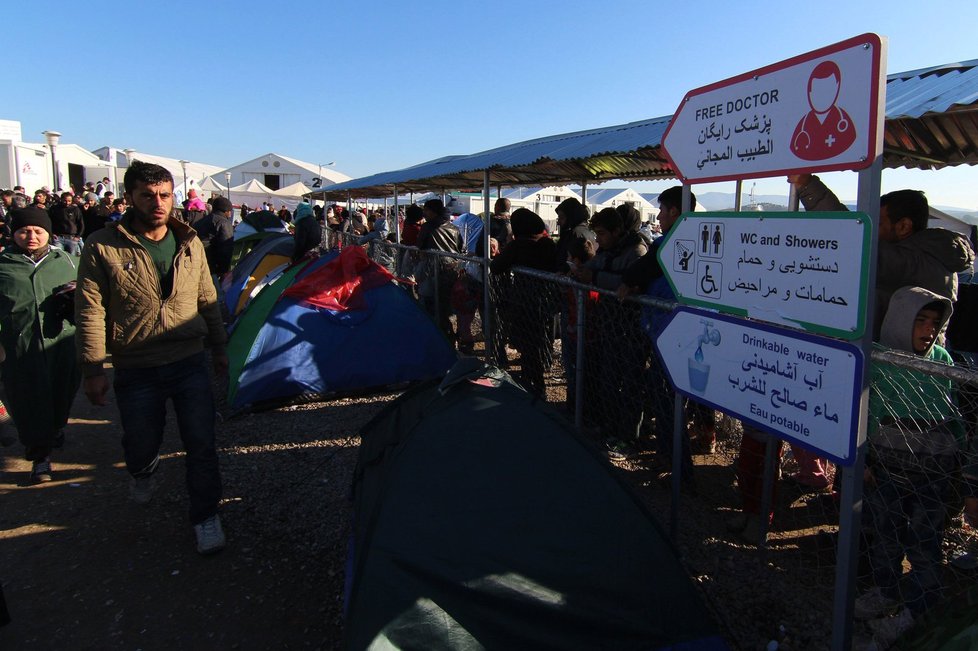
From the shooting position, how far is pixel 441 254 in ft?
23.4

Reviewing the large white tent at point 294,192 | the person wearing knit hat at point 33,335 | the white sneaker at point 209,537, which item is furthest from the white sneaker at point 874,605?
the large white tent at point 294,192

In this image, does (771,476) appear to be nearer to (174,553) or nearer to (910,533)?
(910,533)

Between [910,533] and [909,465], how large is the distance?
1.38ft

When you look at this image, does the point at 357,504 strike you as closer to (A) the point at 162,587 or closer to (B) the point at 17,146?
(A) the point at 162,587

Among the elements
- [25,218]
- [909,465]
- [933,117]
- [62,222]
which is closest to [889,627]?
[909,465]

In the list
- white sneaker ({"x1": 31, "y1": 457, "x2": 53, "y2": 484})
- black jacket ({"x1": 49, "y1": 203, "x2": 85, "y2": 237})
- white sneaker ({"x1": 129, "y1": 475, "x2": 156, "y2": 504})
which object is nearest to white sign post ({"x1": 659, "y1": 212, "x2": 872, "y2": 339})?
white sneaker ({"x1": 129, "y1": 475, "x2": 156, "y2": 504})

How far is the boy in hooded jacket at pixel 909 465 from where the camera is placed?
251cm

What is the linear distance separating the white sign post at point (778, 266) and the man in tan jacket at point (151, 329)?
2621mm

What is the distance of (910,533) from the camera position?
2766mm

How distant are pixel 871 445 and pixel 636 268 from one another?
1.65m

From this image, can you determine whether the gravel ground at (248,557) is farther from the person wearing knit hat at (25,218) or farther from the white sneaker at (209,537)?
the person wearing knit hat at (25,218)

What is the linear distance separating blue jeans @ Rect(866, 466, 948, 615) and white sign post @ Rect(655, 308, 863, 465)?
2.64 feet

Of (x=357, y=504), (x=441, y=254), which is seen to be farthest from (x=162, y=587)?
(x=441, y=254)

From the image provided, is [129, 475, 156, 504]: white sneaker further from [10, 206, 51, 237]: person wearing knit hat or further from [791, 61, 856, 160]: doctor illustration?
[791, 61, 856, 160]: doctor illustration
